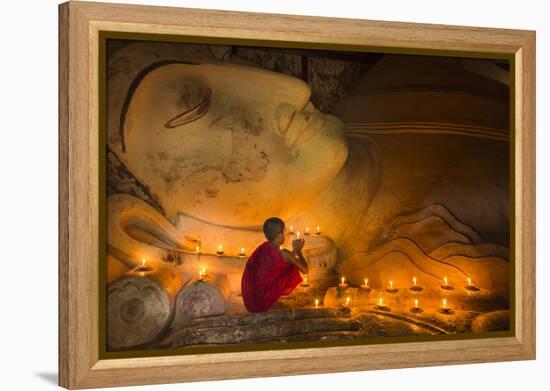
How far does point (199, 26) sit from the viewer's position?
721 cm

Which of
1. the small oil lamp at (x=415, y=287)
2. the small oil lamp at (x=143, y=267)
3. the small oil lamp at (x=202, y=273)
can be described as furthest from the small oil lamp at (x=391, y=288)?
the small oil lamp at (x=143, y=267)

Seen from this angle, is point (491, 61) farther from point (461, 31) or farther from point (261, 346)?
point (261, 346)

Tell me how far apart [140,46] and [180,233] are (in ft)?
3.50

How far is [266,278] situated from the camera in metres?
7.44

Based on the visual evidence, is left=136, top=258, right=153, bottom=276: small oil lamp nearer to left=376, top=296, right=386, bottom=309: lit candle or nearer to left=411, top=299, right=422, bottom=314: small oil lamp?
left=376, top=296, right=386, bottom=309: lit candle

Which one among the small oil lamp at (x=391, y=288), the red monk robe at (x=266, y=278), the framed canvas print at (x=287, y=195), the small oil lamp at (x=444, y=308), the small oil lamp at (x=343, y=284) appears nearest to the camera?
the framed canvas print at (x=287, y=195)

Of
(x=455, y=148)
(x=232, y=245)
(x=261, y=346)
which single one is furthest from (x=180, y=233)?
(x=455, y=148)

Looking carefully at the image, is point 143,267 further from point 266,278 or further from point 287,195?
point 287,195

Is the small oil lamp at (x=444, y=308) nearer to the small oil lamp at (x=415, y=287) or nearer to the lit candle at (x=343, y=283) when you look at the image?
the small oil lamp at (x=415, y=287)

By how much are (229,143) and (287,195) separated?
1.58 ft

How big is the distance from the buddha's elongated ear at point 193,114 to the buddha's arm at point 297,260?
3.13 ft

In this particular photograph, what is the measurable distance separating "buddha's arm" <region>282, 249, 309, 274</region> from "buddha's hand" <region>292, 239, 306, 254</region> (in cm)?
1

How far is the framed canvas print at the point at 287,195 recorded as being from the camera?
6.99 meters

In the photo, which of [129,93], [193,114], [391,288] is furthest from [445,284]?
[129,93]
